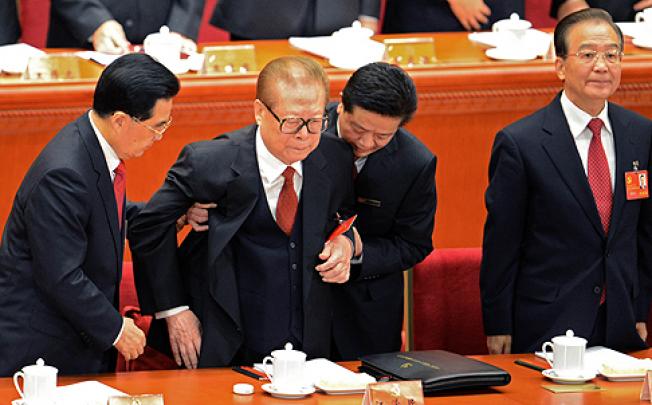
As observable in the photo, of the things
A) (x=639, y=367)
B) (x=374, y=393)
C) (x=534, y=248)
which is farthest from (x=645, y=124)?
(x=374, y=393)

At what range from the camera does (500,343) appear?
134 inches

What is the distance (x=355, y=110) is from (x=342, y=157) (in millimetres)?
126

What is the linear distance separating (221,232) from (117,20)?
168 centimetres

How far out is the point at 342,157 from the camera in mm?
3170

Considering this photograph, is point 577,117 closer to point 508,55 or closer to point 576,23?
point 576,23

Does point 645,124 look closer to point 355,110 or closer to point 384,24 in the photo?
point 355,110

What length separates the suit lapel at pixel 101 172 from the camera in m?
2.85

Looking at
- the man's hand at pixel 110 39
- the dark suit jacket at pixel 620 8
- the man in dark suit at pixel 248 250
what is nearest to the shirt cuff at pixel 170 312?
the man in dark suit at pixel 248 250

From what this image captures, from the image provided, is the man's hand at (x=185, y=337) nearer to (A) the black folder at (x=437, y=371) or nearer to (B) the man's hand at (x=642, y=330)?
(A) the black folder at (x=437, y=371)

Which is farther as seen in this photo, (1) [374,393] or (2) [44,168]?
(2) [44,168]

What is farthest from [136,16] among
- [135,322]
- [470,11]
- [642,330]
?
[642,330]

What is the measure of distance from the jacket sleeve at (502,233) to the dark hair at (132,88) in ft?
3.12

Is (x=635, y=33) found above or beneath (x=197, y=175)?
above

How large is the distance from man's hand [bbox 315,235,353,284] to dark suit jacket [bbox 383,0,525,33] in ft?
5.98
